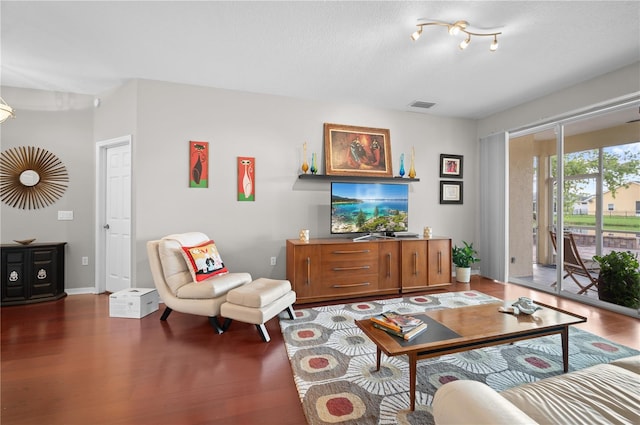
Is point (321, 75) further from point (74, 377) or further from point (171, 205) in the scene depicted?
point (74, 377)

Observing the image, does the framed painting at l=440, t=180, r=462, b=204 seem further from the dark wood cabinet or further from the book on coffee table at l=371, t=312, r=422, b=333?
the dark wood cabinet

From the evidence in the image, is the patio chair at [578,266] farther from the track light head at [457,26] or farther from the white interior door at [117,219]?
the white interior door at [117,219]

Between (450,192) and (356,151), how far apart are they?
184cm

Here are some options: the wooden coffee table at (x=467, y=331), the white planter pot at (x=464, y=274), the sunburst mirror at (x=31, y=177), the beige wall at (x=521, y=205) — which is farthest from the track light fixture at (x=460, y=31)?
the sunburst mirror at (x=31, y=177)

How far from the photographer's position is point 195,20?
250 centimetres

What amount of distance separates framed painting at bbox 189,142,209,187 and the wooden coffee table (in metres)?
2.79

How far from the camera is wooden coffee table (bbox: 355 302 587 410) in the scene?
5.63ft

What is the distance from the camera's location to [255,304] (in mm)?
2641

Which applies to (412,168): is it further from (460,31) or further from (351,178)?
(460,31)

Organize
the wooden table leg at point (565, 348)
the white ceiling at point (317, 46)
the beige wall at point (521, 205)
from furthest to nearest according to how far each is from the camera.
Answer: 1. the beige wall at point (521, 205)
2. the white ceiling at point (317, 46)
3. the wooden table leg at point (565, 348)

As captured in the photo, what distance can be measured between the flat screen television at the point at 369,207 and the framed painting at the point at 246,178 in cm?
108

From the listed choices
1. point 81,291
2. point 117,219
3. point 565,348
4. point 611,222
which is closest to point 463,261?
point 611,222

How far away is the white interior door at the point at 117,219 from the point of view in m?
3.88

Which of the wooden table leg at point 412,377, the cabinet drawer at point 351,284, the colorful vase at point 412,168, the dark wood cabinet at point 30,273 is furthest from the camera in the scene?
the colorful vase at point 412,168
